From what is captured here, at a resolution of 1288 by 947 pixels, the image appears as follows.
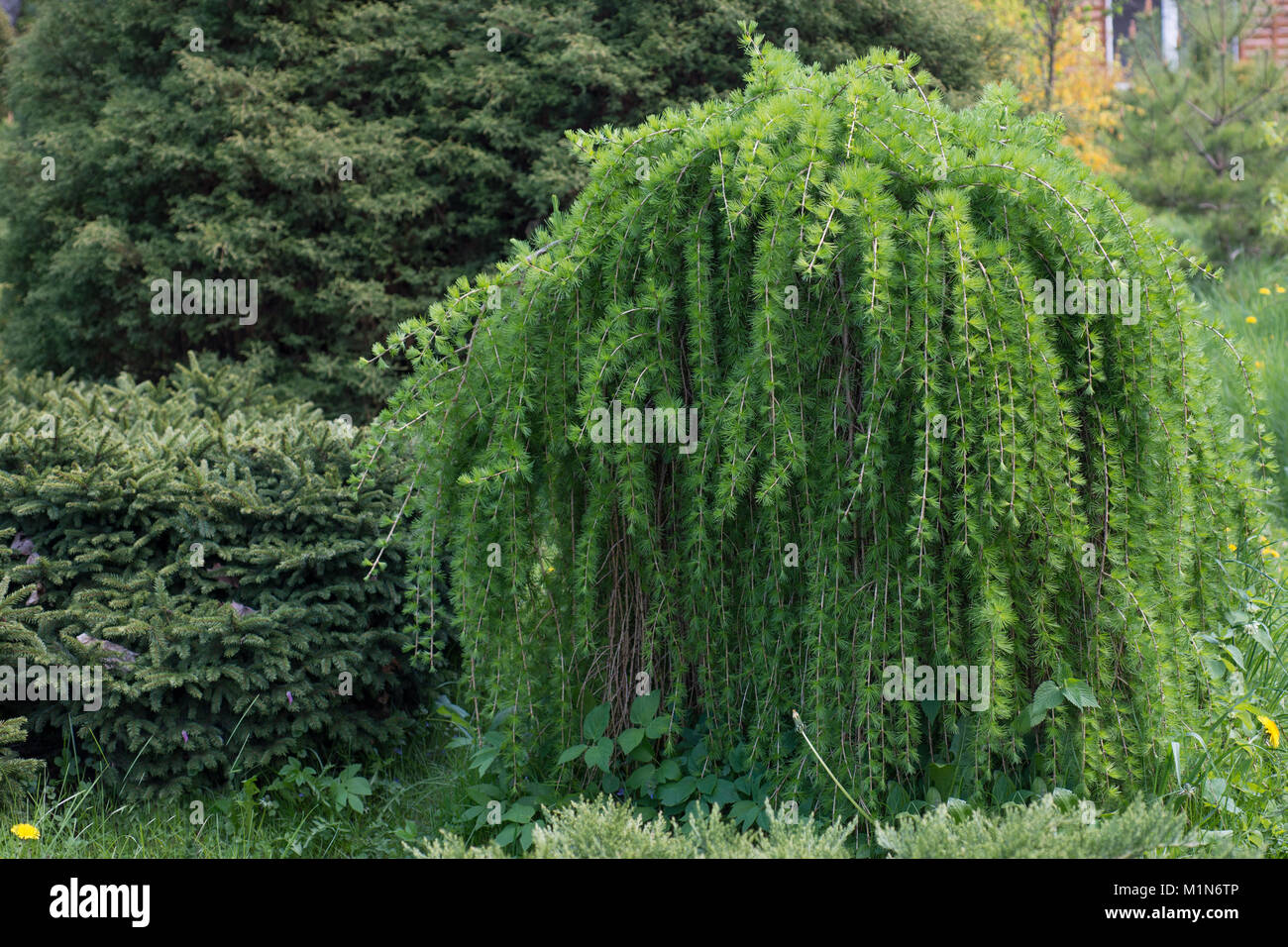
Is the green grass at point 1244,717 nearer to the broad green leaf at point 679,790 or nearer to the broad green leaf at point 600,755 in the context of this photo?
the broad green leaf at point 679,790

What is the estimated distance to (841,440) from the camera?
8.07ft

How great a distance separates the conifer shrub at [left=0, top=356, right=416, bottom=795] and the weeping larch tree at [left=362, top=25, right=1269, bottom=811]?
81 cm

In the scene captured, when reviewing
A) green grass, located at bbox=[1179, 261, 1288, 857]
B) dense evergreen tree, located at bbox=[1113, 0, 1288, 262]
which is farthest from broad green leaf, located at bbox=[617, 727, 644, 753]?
dense evergreen tree, located at bbox=[1113, 0, 1288, 262]

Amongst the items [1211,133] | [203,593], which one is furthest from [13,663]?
[1211,133]

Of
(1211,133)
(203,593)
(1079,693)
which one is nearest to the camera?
(1079,693)

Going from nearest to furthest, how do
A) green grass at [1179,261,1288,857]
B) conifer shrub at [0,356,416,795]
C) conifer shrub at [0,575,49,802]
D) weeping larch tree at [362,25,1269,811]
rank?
weeping larch tree at [362,25,1269,811], green grass at [1179,261,1288,857], conifer shrub at [0,575,49,802], conifer shrub at [0,356,416,795]

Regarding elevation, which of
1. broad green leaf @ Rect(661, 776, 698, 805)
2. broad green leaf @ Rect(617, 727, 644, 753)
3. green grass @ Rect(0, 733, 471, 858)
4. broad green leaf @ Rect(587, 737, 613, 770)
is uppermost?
broad green leaf @ Rect(617, 727, 644, 753)

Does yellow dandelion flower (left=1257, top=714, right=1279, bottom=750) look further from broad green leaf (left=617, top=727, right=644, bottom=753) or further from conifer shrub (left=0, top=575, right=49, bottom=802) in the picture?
conifer shrub (left=0, top=575, right=49, bottom=802)

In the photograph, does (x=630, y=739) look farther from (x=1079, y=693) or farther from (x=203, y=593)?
(x=203, y=593)

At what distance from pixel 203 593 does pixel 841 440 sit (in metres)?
2.19

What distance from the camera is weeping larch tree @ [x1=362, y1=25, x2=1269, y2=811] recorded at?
2291 millimetres

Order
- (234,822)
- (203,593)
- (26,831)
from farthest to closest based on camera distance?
(203,593)
(234,822)
(26,831)

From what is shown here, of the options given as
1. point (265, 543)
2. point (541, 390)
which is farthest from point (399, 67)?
point (541, 390)
